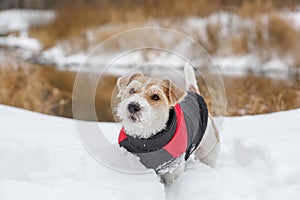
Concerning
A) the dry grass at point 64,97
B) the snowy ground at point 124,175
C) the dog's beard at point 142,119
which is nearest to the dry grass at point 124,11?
the dry grass at point 64,97

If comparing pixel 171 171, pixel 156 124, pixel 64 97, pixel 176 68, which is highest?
pixel 156 124

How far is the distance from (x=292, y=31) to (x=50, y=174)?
406 inches

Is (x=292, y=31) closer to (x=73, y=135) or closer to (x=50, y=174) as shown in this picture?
(x=73, y=135)

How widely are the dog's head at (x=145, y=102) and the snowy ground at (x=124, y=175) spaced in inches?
12.3

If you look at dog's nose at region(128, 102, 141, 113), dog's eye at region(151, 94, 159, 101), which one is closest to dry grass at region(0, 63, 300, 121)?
dog's eye at region(151, 94, 159, 101)

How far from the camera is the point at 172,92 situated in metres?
2.78

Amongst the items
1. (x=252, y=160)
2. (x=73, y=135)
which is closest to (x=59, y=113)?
(x=73, y=135)

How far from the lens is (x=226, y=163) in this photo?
3.31 m

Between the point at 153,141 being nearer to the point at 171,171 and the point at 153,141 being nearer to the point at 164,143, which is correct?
the point at 164,143

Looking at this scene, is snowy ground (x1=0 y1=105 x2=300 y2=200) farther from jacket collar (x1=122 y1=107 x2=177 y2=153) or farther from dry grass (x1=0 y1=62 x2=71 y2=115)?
dry grass (x1=0 y1=62 x2=71 y2=115)

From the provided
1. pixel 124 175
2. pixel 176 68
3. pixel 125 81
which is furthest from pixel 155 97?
pixel 176 68

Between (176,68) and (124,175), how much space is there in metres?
6.39

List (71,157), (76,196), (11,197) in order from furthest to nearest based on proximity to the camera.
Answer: (71,157)
(76,196)
(11,197)

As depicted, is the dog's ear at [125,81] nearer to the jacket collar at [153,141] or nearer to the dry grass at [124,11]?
the jacket collar at [153,141]
